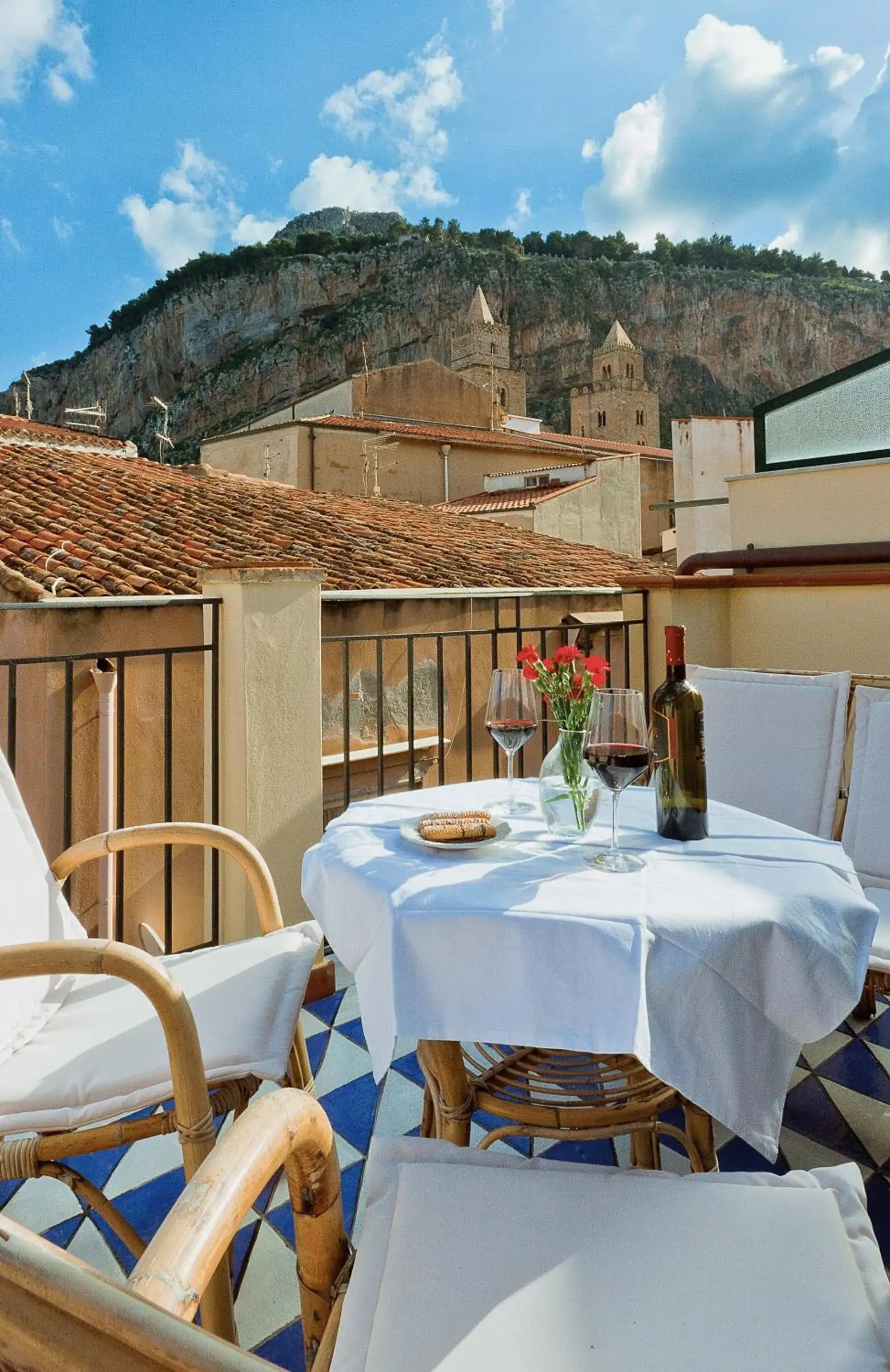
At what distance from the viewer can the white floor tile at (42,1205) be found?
154 centimetres

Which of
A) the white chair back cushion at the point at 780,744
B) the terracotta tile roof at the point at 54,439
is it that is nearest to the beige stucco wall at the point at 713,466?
the white chair back cushion at the point at 780,744

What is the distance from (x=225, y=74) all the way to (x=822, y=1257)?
100 ft

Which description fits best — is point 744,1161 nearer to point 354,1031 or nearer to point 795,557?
point 354,1031

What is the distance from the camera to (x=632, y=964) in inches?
40.1

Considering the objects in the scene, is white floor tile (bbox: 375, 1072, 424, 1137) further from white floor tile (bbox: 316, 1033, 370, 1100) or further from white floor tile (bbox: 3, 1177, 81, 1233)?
white floor tile (bbox: 3, 1177, 81, 1233)

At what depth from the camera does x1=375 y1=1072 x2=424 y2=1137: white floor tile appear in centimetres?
178

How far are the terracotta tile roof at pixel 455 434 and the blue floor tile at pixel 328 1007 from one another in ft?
51.3

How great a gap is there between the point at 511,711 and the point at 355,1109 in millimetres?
1085

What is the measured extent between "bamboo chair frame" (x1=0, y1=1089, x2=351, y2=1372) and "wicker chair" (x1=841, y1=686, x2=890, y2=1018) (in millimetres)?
1587

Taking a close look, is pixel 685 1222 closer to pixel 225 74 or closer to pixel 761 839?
pixel 761 839

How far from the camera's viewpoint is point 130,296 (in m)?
44.6

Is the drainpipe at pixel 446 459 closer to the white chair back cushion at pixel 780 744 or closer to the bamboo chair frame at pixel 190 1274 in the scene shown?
the white chair back cushion at pixel 780 744

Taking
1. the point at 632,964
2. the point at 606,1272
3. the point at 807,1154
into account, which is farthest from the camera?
the point at 807,1154

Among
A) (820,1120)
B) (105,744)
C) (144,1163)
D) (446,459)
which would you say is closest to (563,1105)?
(820,1120)
